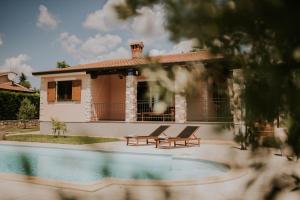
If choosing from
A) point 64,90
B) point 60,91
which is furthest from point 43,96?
point 64,90

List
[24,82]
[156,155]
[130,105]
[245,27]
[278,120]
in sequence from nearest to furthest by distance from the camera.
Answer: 1. [245,27]
2. [278,120]
3. [156,155]
4. [130,105]
5. [24,82]

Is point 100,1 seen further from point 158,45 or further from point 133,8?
point 158,45

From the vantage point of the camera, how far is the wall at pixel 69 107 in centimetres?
2214

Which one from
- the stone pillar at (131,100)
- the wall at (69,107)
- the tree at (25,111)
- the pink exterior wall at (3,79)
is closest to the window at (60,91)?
the wall at (69,107)

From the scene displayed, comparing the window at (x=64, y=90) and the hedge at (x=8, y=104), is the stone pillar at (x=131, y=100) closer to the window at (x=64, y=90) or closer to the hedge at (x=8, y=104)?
the window at (x=64, y=90)

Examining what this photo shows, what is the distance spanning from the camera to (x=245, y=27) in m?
1.39

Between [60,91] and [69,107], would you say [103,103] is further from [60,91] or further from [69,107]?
[60,91]

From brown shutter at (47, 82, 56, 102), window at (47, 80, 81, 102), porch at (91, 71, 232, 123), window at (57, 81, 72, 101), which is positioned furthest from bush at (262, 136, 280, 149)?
brown shutter at (47, 82, 56, 102)

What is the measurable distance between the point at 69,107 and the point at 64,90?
1.48 metres

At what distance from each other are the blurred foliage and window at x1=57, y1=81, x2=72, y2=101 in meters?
22.2

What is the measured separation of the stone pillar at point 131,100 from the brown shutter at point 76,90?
3805mm

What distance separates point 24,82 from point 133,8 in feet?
265

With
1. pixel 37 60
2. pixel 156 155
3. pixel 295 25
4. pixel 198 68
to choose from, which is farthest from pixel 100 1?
pixel 37 60

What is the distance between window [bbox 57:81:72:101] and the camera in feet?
75.9
